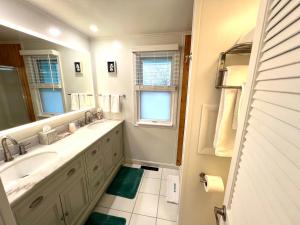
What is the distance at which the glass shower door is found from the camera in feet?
4.13

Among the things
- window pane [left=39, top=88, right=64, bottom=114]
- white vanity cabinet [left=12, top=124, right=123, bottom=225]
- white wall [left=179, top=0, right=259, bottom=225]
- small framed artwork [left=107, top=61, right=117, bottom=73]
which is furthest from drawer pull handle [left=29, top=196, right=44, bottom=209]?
small framed artwork [left=107, top=61, right=117, bottom=73]

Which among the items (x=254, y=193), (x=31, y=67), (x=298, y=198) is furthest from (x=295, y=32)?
(x=31, y=67)

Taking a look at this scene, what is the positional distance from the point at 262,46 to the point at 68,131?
2107mm

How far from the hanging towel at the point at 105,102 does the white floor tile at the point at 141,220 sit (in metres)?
1.61

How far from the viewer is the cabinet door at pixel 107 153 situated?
6.18ft

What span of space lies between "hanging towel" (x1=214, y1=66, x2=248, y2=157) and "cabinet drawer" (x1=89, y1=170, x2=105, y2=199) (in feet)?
4.83

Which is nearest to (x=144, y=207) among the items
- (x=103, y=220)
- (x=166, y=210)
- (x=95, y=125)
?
(x=166, y=210)

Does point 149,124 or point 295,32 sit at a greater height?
point 295,32

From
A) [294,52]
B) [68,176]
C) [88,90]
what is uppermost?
[294,52]

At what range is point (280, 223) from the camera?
0.34 meters

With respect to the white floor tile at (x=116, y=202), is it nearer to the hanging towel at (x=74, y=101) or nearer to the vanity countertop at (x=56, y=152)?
the vanity countertop at (x=56, y=152)

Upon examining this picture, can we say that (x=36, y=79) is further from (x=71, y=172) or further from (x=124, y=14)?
(x=124, y=14)

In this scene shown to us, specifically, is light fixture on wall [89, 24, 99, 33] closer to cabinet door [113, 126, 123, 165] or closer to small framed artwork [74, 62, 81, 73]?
small framed artwork [74, 62, 81, 73]

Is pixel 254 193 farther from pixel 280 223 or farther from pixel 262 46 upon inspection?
pixel 262 46
